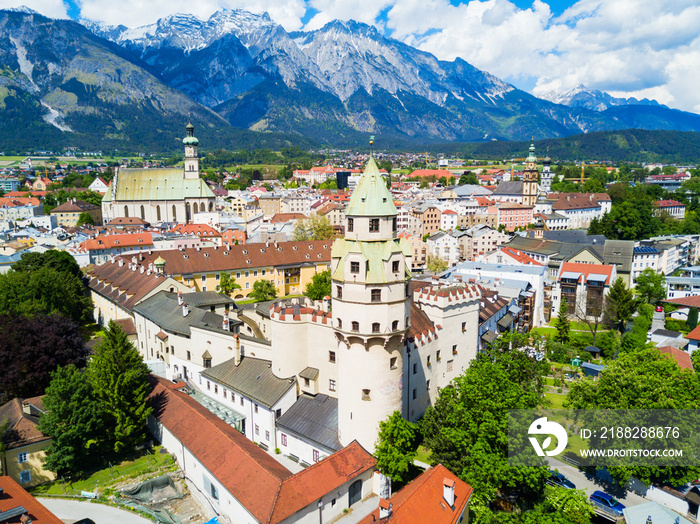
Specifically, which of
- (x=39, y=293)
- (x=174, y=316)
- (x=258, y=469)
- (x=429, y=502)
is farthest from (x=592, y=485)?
(x=39, y=293)

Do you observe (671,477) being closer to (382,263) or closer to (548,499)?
(548,499)

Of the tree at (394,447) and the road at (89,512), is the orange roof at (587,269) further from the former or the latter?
the road at (89,512)

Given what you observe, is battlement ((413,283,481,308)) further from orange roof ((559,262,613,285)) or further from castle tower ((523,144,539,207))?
castle tower ((523,144,539,207))

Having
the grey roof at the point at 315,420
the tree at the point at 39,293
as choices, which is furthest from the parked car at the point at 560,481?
the tree at the point at 39,293


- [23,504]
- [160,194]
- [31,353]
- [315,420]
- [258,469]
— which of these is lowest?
[315,420]

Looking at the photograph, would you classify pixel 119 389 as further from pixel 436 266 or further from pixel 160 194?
pixel 160 194

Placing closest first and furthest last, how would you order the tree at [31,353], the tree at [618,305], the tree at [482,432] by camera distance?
1. the tree at [482,432]
2. the tree at [31,353]
3. the tree at [618,305]
